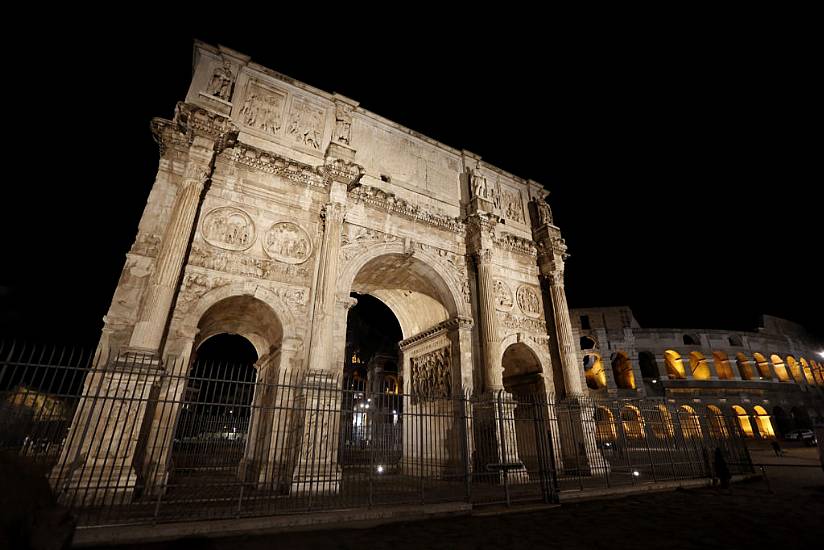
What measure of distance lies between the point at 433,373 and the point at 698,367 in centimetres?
3298

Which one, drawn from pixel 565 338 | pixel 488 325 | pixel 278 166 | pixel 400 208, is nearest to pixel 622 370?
pixel 565 338

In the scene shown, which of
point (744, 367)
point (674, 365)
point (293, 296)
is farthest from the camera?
point (744, 367)

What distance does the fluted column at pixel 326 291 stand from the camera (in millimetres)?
9414

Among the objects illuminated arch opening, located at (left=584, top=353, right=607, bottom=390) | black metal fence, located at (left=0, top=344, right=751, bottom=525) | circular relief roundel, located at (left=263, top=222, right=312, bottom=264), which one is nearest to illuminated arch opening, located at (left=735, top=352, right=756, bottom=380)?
illuminated arch opening, located at (left=584, top=353, right=607, bottom=390)

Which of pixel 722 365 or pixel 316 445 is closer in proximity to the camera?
pixel 316 445

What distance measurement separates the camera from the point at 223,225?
10094mm

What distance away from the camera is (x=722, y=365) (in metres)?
33.1

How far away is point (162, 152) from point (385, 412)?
909 cm

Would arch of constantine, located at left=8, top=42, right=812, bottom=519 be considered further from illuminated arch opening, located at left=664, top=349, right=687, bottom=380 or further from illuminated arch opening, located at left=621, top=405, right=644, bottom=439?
illuminated arch opening, located at left=664, top=349, right=687, bottom=380

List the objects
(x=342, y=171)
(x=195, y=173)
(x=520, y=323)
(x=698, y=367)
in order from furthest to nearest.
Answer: (x=698, y=367), (x=520, y=323), (x=342, y=171), (x=195, y=173)

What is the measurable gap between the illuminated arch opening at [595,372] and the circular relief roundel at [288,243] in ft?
97.0

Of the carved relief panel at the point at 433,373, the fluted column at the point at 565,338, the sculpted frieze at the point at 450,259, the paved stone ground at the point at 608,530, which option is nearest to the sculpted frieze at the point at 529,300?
the fluted column at the point at 565,338

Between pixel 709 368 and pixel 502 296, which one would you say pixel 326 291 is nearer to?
pixel 502 296

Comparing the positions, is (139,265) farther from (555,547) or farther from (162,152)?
(555,547)
